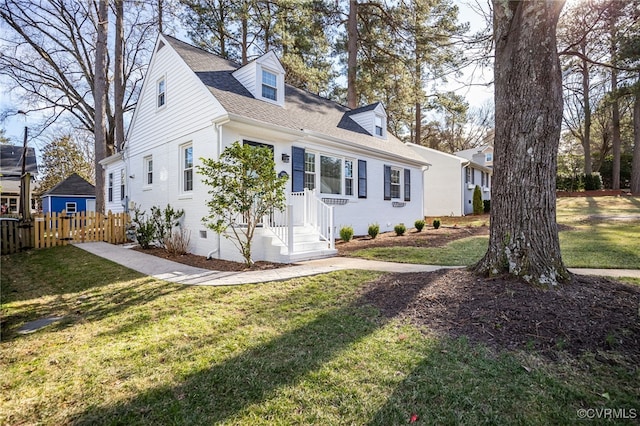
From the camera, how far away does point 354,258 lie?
289 inches

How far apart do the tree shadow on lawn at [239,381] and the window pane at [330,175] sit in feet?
24.2

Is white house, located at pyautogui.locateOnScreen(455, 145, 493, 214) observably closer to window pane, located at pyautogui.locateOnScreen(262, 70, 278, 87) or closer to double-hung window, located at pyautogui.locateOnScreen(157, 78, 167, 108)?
window pane, located at pyautogui.locateOnScreen(262, 70, 278, 87)

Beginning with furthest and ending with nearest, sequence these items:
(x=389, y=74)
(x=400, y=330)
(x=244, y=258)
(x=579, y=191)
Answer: (x=579, y=191) < (x=389, y=74) < (x=244, y=258) < (x=400, y=330)

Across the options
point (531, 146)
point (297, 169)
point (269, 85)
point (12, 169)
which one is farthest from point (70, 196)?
point (531, 146)

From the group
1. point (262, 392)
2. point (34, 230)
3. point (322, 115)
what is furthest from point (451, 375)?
point (34, 230)

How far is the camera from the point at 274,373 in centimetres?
248

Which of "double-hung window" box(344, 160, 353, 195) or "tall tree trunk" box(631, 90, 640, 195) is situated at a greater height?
"tall tree trunk" box(631, 90, 640, 195)

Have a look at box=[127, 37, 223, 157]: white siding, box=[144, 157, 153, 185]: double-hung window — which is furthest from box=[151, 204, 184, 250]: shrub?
box=[127, 37, 223, 157]: white siding

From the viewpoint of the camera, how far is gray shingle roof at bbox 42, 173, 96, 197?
2306 centimetres

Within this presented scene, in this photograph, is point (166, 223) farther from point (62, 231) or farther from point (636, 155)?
point (636, 155)

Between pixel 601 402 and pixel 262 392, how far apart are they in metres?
2.25

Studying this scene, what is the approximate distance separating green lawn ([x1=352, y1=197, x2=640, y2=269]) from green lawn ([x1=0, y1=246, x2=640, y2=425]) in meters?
3.70

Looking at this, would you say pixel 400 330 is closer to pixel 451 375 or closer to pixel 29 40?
pixel 451 375

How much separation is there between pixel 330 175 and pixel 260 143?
294 centimetres
